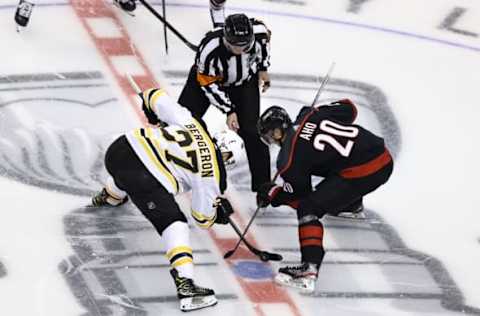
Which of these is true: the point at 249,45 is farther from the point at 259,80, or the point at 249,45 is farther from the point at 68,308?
the point at 68,308

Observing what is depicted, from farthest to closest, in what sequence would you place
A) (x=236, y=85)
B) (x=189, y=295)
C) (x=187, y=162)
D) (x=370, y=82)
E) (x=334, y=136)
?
(x=370, y=82) < (x=236, y=85) < (x=334, y=136) < (x=187, y=162) < (x=189, y=295)

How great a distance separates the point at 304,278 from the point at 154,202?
0.62m

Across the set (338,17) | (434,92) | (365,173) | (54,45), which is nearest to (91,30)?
(54,45)

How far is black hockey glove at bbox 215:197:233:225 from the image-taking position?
435 centimetres

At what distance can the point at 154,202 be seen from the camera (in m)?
4.29

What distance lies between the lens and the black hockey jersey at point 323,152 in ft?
14.3

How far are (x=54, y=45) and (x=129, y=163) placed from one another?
1.77 meters

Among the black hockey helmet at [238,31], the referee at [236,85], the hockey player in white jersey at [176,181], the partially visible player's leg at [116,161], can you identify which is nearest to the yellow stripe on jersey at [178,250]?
the hockey player in white jersey at [176,181]

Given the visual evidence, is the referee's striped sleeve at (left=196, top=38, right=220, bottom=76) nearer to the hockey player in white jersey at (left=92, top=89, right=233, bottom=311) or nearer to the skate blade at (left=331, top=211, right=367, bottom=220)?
→ the hockey player in white jersey at (left=92, top=89, right=233, bottom=311)

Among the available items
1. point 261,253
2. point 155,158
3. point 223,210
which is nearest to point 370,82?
point 261,253

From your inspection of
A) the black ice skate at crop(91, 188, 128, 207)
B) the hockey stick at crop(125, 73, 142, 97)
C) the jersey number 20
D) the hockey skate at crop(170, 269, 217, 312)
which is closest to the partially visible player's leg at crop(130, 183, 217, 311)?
the hockey skate at crop(170, 269, 217, 312)

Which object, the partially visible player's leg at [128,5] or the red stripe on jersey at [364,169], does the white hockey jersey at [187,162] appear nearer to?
the red stripe on jersey at [364,169]

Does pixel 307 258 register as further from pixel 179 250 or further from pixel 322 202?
pixel 179 250

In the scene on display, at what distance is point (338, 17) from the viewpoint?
648cm
